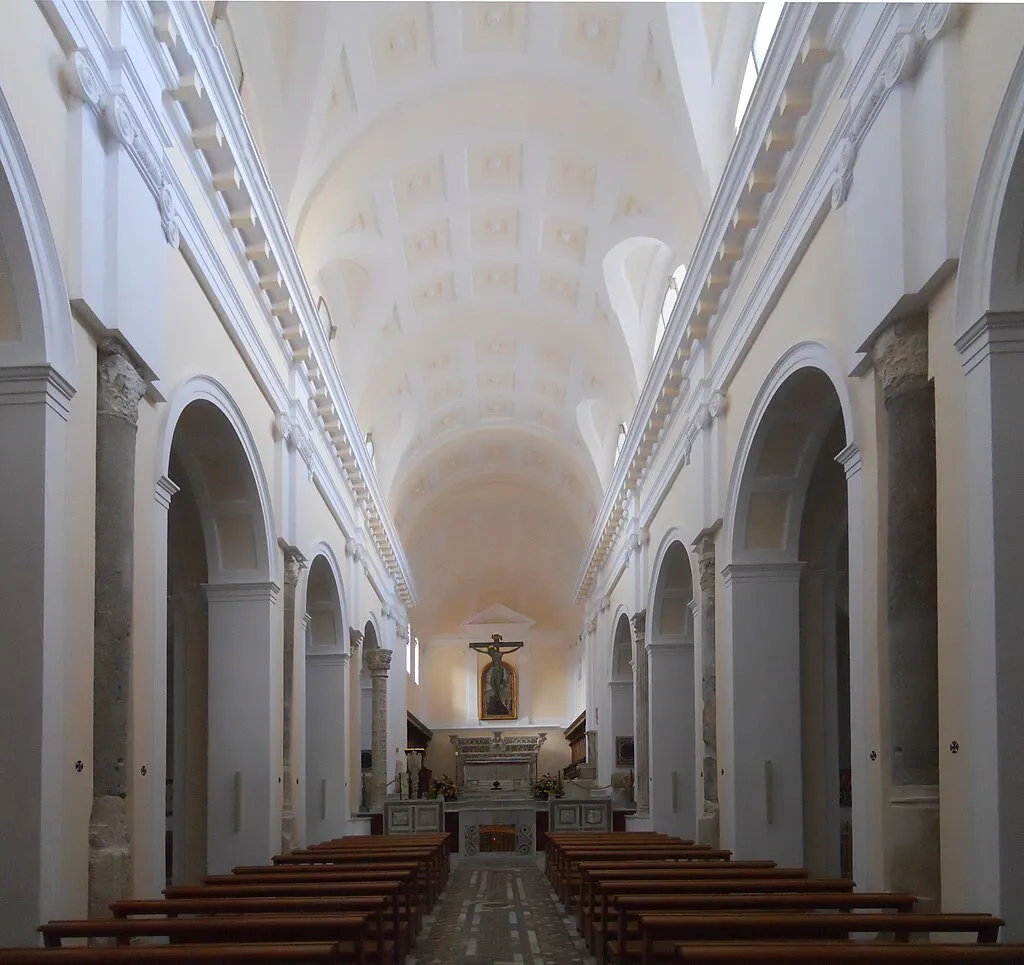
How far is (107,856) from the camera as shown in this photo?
7301mm

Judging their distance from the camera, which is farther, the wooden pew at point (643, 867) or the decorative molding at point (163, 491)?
the wooden pew at point (643, 867)

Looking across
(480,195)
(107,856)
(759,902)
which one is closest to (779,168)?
(759,902)

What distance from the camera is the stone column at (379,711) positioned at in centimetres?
2669

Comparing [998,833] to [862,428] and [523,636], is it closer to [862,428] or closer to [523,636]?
[862,428]

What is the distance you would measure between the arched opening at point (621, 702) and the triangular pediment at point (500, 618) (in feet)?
50.1

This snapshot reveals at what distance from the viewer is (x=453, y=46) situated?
14609mm

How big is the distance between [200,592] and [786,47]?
8464 millimetres

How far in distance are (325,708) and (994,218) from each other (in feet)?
48.3

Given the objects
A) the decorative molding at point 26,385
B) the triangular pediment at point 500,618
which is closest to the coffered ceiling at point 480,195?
the decorative molding at point 26,385

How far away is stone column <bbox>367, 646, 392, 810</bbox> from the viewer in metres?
26.7

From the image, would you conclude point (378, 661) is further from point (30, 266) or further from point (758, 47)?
point (30, 266)

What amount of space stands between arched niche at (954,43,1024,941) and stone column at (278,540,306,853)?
8777mm

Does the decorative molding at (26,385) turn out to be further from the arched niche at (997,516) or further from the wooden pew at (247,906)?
the arched niche at (997,516)

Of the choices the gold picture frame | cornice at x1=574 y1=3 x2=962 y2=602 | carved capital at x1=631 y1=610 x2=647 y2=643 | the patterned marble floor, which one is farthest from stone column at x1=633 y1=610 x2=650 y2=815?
the gold picture frame
